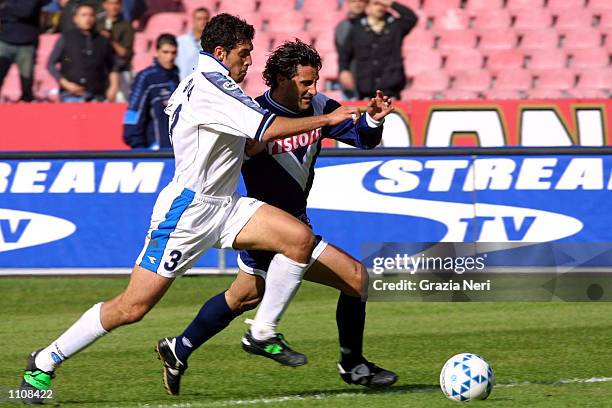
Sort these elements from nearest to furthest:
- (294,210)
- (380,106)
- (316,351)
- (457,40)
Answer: (380,106), (294,210), (316,351), (457,40)

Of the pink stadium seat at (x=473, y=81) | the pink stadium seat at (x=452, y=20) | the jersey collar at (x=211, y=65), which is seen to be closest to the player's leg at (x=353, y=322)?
the jersey collar at (x=211, y=65)

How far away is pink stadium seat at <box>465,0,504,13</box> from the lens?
57.7ft

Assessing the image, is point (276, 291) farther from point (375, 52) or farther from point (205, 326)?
point (375, 52)

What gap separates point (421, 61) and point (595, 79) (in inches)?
91.3

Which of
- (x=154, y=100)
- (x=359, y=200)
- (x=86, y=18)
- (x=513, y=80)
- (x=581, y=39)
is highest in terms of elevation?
(x=581, y=39)

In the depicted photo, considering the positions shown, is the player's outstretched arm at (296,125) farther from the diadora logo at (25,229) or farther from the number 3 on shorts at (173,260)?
the diadora logo at (25,229)

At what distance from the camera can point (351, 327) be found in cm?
735

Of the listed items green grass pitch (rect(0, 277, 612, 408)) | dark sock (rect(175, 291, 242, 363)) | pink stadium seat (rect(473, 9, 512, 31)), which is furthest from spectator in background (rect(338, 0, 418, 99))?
dark sock (rect(175, 291, 242, 363))

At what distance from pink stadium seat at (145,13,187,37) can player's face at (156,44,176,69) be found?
13.4 ft

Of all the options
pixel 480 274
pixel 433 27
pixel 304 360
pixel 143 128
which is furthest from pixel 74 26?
pixel 304 360

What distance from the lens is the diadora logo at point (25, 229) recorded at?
12352 mm

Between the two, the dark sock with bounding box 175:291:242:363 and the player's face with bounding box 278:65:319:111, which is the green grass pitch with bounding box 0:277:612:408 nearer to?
the dark sock with bounding box 175:291:242:363

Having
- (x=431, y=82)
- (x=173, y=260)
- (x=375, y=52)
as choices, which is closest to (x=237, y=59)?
(x=173, y=260)

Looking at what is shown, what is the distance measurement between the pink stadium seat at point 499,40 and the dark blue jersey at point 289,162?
34.0 ft
